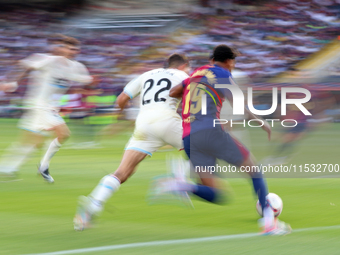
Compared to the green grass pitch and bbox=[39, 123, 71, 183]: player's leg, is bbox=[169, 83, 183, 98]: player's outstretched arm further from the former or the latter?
bbox=[39, 123, 71, 183]: player's leg

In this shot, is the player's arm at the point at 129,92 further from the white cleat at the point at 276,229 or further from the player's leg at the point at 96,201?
the white cleat at the point at 276,229

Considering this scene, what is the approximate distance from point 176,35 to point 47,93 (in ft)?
55.1

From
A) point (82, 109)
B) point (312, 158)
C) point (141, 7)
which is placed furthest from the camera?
point (141, 7)

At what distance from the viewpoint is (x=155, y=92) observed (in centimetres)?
515

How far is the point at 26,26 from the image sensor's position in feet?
88.1

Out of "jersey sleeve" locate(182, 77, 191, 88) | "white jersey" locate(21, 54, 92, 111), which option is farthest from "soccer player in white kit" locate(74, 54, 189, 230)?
"white jersey" locate(21, 54, 92, 111)

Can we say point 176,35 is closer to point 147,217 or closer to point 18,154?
point 18,154

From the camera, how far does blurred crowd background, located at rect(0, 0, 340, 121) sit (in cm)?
2019

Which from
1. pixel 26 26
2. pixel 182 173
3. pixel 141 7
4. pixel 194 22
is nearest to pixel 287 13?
pixel 194 22

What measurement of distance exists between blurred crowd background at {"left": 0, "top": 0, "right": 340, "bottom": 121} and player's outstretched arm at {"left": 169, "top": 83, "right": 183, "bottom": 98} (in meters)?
12.4

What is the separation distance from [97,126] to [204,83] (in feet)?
38.6

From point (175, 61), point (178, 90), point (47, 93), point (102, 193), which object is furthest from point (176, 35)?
point (102, 193)

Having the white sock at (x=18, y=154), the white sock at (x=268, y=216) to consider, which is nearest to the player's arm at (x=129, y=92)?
the white sock at (x=268, y=216)

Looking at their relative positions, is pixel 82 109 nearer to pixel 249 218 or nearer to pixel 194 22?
pixel 194 22
